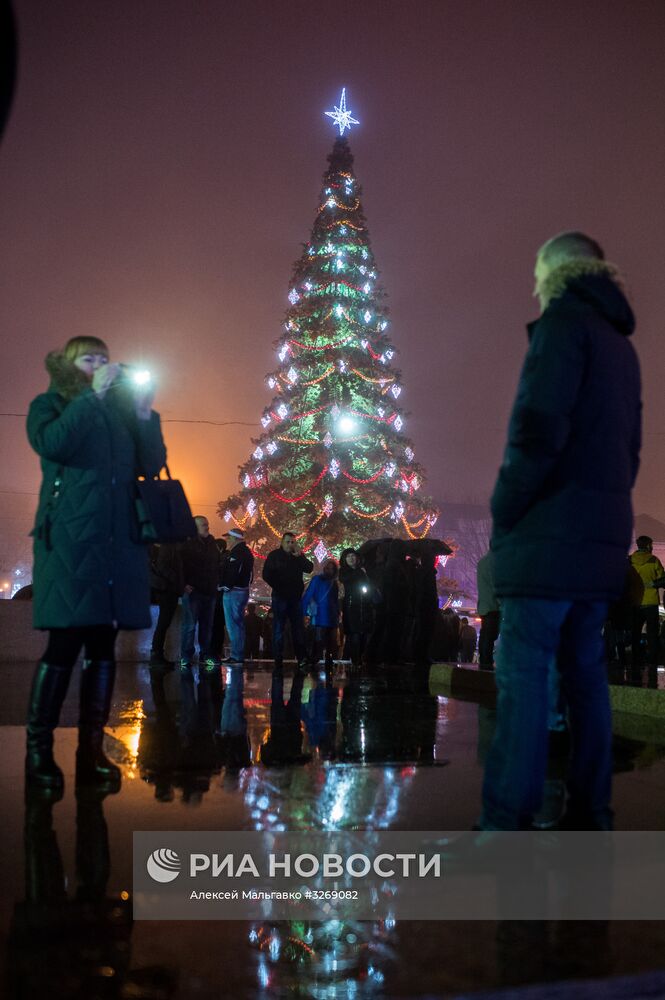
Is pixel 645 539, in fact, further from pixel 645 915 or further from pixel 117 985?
pixel 117 985

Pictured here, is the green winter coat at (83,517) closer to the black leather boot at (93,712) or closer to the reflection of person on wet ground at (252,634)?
the black leather boot at (93,712)

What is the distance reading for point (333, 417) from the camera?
29359mm

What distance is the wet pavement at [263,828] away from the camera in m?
1.92

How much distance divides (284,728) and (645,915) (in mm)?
3446

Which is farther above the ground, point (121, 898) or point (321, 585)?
point (321, 585)

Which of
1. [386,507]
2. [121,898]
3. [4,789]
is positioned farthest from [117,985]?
[386,507]

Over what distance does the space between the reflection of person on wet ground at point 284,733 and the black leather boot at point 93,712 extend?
80cm

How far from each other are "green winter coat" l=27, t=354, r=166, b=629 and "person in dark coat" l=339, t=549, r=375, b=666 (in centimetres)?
978

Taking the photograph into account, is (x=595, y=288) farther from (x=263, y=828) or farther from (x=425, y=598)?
(x=425, y=598)

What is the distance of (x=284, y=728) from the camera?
5.55 meters

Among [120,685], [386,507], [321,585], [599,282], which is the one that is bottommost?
[120,685]

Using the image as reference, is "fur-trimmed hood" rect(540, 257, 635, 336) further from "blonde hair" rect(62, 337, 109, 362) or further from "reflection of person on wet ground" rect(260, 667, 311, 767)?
"reflection of person on wet ground" rect(260, 667, 311, 767)

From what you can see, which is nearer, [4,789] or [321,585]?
[4,789]

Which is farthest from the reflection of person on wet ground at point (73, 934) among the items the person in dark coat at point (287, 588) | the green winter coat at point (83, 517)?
the person in dark coat at point (287, 588)
